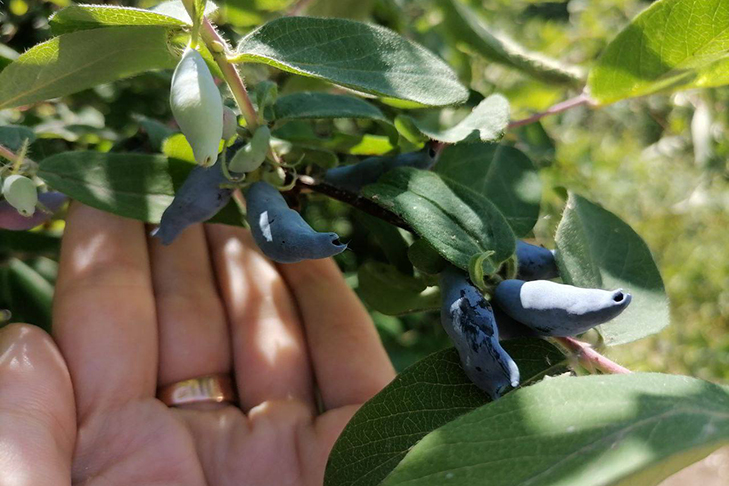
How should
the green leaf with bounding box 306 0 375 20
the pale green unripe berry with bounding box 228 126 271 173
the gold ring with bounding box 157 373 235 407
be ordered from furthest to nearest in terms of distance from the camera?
the green leaf with bounding box 306 0 375 20, the gold ring with bounding box 157 373 235 407, the pale green unripe berry with bounding box 228 126 271 173

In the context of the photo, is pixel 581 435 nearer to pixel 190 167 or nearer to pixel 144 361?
pixel 190 167

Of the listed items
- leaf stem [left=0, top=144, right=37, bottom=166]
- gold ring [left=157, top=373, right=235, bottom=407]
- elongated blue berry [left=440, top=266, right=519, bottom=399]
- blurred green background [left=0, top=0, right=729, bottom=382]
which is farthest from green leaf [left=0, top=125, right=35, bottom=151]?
elongated blue berry [left=440, top=266, right=519, bottom=399]

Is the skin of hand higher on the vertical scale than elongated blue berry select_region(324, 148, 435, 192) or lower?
lower

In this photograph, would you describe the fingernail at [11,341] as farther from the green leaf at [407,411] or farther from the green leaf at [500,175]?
the green leaf at [500,175]

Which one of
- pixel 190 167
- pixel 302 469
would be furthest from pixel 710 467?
pixel 190 167

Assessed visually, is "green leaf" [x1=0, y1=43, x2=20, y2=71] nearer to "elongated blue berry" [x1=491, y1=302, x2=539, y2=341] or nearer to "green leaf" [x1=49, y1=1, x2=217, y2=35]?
"green leaf" [x1=49, y1=1, x2=217, y2=35]

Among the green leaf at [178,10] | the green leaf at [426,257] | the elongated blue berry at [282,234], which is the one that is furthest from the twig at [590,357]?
the green leaf at [178,10]

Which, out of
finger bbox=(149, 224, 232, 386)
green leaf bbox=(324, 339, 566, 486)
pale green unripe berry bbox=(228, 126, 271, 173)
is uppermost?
pale green unripe berry bbox=(228, 126, 271, 173)

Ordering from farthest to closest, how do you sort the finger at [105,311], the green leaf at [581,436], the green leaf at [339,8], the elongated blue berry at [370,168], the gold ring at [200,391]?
the green leaf at [339,8] < the gold ring at [200,391] < the finger at [105,311] < the elongated blue berry at [370,168] < the green leaf at [581,436]
